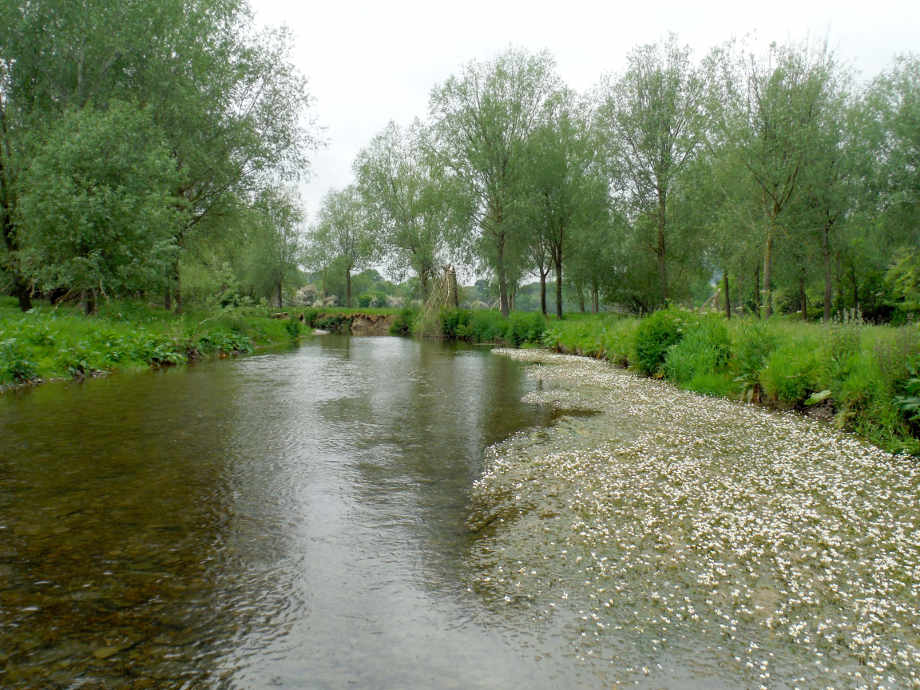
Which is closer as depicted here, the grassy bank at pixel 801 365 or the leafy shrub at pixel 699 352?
the grassy bank at pixel 801 365

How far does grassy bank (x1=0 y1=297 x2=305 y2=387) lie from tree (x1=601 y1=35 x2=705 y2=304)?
25142 mm

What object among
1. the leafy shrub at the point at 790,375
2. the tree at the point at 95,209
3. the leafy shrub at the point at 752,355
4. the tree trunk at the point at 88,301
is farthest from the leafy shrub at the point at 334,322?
the leafy shrub at the point at 790,375

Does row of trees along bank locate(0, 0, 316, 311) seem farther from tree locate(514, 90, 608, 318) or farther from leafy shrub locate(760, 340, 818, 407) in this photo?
leafy shrub locate(760, 340, 818, 407)

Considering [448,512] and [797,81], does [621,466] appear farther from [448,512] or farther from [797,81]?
[797,81]

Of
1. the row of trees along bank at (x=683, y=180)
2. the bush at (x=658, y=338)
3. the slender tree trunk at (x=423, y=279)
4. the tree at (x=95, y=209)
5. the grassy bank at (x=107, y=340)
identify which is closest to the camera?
the grassy bank at (x=107, y=340)

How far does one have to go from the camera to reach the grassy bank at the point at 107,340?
14406 mm

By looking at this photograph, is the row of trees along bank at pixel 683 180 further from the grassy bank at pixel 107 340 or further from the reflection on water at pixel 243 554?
the reflection on water at pixel 243 554

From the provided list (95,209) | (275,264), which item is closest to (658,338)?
(95,209)

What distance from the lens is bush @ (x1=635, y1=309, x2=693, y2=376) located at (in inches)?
693

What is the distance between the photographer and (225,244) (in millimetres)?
33562

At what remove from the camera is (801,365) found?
36.5 feet

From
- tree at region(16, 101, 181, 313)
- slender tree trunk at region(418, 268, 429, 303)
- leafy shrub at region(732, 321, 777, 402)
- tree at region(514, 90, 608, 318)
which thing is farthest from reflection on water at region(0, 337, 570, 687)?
slender tree trunk at region(418, 268, 429, 303)

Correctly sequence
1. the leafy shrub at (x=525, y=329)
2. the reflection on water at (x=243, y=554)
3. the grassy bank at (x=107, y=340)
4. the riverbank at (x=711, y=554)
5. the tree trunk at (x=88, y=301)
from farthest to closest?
the leafy shrub at (x=525, y=329) → the tree trunk at (x=88, y=301) → the grassy bank at (x=107, y=340) → the riverbank at (x=711, y=554) → the reflection on water at (x=243, y=554)

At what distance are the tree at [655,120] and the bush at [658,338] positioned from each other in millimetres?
18309
